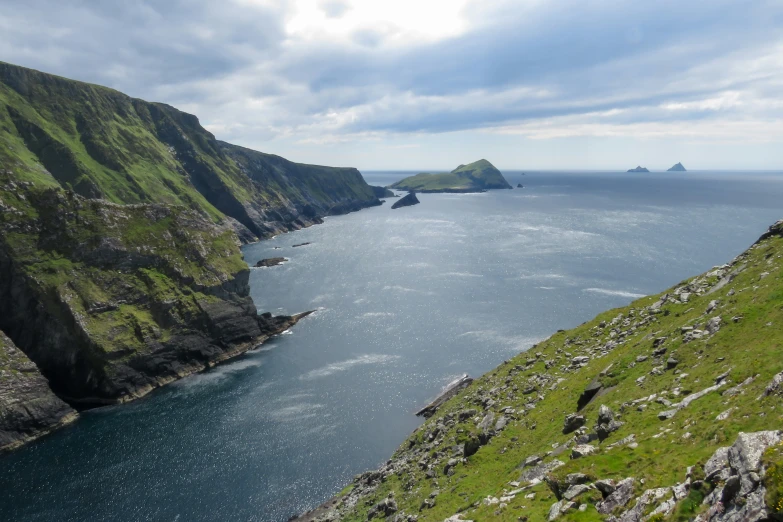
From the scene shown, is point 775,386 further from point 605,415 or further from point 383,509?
point 383,509

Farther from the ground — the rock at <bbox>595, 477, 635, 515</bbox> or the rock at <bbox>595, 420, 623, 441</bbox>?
the rock at <bbox>595, 477, 635, 515</bbox>

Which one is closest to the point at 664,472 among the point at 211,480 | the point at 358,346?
the point at 211,480

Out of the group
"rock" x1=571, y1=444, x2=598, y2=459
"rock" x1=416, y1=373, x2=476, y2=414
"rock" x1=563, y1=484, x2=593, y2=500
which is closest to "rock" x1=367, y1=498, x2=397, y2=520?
"rock" x1=571, y1=444, x2=598, y2=459

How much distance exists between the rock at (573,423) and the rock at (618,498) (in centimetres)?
1290

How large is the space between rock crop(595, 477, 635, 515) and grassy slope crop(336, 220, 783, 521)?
0.38m

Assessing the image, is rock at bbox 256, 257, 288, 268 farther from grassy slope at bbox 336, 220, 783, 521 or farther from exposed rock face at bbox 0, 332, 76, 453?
grassy slope at bbox 336, 220, 783, 521

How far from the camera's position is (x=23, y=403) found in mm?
72750

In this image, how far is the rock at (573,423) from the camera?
31809 mm

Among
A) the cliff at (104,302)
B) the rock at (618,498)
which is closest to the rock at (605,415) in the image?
the rock at (618,498)

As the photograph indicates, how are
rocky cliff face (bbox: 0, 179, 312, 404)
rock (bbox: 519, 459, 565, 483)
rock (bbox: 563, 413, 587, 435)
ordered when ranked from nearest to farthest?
rock (bbox: 519, 459, 565, 483)
rock (bbox: 563, 413, 587, 435)
rocky cliff face (bbox: 0, 179, 312, 404)

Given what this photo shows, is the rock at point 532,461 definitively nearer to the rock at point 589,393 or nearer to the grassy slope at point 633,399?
the grassy slope at point 633,399

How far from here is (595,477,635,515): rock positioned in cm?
1852

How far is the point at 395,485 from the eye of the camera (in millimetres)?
44062

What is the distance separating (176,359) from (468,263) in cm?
11310
